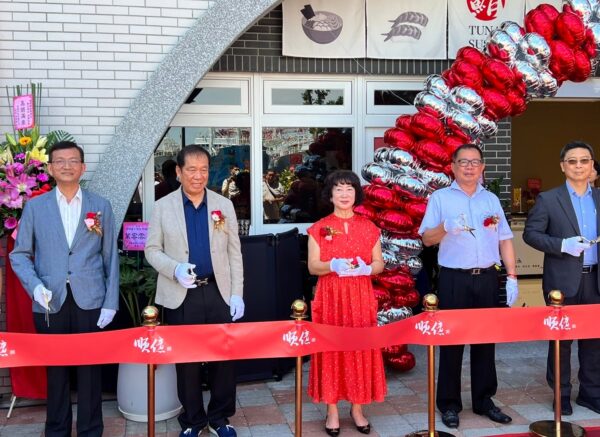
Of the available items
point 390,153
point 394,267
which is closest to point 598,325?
point 394,267

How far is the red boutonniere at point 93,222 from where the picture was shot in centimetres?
388

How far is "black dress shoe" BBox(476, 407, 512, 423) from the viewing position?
447cm

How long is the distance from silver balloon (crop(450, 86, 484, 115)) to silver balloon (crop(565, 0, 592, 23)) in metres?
1.06

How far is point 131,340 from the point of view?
347 centimetres

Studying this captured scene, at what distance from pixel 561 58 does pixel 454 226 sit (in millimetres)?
1952

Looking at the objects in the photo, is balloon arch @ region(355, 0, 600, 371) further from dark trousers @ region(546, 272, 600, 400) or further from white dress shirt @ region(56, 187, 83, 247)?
white dress shirt @ region(56, 187, 83, 247)

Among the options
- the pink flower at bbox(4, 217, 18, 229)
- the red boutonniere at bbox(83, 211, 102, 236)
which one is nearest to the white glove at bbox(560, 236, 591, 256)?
the red boutonniere at bbox(83, 211, 102, 236)

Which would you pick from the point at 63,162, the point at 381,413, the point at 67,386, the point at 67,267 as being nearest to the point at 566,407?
the point at 381,413

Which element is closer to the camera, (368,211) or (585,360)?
(585,360)

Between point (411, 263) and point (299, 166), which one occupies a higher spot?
point (299, 166)

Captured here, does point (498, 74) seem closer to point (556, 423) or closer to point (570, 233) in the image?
point (570, 233)

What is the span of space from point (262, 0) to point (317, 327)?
8.89ft

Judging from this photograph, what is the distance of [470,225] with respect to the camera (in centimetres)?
436

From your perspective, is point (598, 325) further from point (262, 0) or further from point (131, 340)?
point (262, 0)
